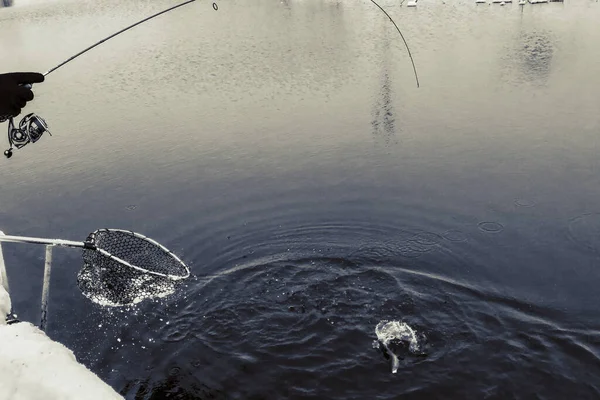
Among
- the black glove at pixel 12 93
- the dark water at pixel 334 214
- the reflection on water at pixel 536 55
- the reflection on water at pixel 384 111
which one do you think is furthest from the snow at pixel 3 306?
the reflection on water at pixel 536 55

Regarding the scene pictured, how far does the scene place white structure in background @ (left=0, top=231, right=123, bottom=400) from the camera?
12.1 feet

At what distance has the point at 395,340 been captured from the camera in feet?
23.4

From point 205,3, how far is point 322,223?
3602 centimetres

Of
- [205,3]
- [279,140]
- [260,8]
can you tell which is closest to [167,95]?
[279,140]

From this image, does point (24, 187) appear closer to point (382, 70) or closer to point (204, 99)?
point (204, 99)

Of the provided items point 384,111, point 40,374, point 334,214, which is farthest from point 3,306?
point 384,111

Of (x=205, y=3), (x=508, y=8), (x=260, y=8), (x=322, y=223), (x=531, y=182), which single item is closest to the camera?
(x=322, y=223)

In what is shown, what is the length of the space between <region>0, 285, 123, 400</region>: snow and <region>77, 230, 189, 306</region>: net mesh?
2715 millimetres

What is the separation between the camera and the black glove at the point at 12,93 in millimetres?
5656

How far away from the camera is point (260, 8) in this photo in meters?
38.6

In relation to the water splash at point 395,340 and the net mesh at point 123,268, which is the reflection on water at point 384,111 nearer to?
the water splash at point 395,340

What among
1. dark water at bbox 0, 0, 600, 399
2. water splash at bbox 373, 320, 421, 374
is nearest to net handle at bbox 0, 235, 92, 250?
dark water at bbox 0, 0, 600, 399

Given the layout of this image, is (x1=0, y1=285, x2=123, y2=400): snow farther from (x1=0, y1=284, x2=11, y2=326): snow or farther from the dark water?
the dark water

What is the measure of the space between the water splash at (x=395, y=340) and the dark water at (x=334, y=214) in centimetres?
9
